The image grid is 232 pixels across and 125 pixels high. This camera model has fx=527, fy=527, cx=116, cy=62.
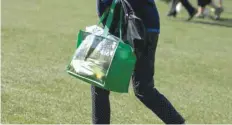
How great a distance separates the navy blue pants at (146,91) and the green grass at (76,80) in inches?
42.2

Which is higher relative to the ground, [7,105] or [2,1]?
[7,105]

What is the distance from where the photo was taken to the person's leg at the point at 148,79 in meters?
3.86

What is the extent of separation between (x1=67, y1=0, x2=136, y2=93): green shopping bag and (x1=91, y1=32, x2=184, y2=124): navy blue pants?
0.50ft

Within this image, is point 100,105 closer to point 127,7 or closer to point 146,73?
point 146,73

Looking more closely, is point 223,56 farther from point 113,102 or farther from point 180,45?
point 113,102

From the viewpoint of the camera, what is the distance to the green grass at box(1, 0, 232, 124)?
5.40 metres

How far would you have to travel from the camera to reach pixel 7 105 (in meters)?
5.39

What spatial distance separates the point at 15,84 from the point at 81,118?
1.44m

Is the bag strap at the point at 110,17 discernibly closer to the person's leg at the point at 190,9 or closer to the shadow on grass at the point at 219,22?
the shadow on grass at the point at 219,22

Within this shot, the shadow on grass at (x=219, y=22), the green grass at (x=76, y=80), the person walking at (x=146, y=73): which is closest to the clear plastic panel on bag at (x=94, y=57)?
the person walking at (x=146, y=73)

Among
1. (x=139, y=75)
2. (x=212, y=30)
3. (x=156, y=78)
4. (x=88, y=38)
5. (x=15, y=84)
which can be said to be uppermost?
(x=88, y=38)

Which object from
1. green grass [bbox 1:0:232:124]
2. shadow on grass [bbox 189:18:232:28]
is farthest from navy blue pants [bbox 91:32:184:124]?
shadow on grass [bbox 189:18:232:28]

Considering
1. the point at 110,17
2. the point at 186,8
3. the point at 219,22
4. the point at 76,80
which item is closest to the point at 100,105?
the point at 110,17

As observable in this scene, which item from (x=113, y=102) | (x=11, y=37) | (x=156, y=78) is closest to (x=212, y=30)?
(x=11, y=37)
